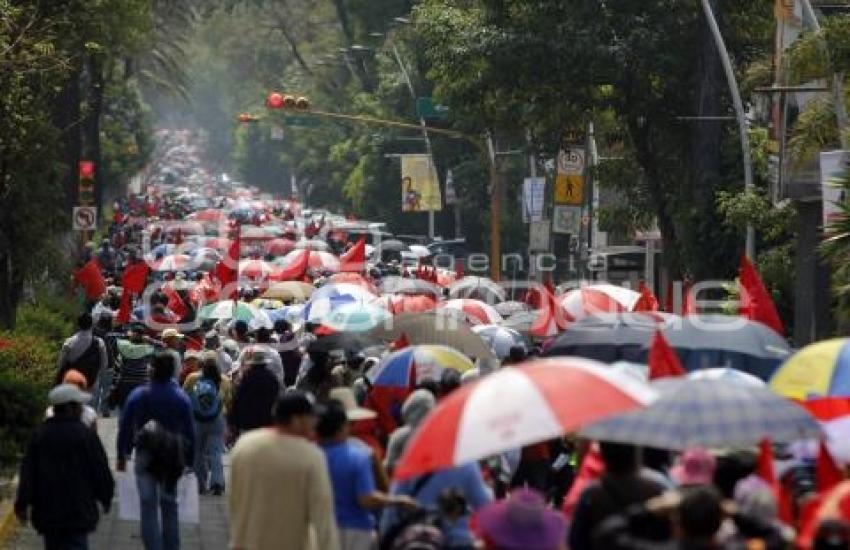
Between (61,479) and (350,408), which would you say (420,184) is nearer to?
(350,408)

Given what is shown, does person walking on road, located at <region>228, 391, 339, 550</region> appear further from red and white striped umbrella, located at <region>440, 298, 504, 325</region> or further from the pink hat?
red and white striped umbrella, located at <region>440, 298, 504, 325</region>

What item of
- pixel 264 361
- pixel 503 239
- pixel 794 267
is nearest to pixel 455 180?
pixel 503 239

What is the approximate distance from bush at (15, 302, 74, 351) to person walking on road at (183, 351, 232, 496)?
913 centimetres

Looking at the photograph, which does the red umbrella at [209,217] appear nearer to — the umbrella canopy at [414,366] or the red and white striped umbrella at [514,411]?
the umbrella canopy at [414,366]

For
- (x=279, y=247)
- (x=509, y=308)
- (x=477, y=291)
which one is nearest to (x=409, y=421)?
(x=509, y=308)

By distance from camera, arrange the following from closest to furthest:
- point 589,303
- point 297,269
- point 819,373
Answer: point 819,373
point 589,303
point 297,269

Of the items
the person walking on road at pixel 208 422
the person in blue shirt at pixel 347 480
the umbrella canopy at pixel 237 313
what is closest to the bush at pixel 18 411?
the person walking on road at pixel 208 422

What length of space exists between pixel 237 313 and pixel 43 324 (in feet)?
9.67

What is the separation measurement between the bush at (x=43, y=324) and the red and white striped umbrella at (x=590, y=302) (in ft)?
24.1

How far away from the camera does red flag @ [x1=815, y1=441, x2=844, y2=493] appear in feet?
36.3

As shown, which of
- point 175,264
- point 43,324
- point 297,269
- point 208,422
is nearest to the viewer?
point 208,422

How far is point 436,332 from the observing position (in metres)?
21.7

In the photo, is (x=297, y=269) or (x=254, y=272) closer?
(x=297, y=269)

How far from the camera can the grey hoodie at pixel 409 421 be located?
13469mm
